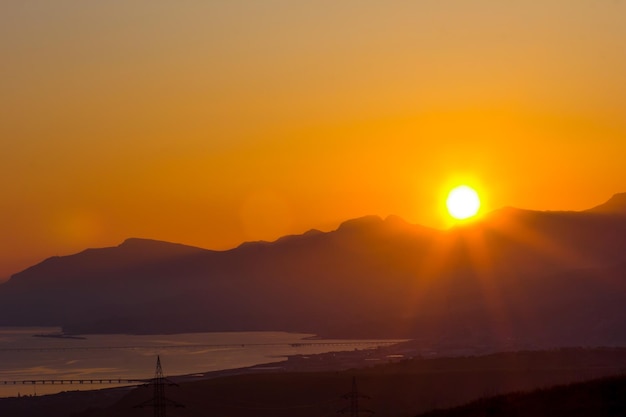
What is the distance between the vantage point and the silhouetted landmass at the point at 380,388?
86.4m

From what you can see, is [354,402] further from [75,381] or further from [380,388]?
[75,381]

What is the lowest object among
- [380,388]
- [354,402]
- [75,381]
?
[354,402]

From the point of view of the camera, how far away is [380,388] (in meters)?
91.6

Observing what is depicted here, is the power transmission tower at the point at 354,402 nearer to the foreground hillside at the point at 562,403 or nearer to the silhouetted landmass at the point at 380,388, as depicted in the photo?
the silhouetted landmass at the point at 380,388

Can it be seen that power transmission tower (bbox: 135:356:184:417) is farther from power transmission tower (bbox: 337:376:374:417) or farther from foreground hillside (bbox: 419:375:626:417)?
foreground hillside (bbox: 419:375:626:417)

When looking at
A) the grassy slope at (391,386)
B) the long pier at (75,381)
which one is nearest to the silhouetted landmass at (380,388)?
the grassy slope at (391,386)

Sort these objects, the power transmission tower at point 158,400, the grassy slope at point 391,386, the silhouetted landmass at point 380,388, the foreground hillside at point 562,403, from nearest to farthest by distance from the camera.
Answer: the foreground hillside at point 562,403
the power transmission tower at point 158,400
the grassy slope at point 391,386
the silhouetted landmass at point 380,388

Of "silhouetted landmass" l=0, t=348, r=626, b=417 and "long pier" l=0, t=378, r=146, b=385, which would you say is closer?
"silhouetted landmass" l=0, t=348, r=626, b=417

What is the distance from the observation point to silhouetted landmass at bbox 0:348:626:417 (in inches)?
3403

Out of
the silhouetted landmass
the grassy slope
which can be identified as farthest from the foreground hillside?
the grassy slope

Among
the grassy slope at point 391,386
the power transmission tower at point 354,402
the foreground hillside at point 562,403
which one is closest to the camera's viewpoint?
the foreground hillside at point 562,403

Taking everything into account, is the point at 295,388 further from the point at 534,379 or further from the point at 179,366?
the point at 179,366

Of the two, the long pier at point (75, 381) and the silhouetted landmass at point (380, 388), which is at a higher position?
the long pier at point (75, 381)

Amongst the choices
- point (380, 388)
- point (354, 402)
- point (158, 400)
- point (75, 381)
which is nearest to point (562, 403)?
point (158, 400)
